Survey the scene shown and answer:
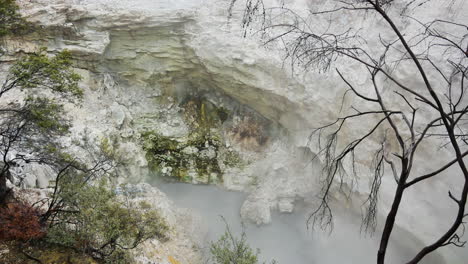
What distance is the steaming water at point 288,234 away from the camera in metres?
9.20

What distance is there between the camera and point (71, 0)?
9.87m

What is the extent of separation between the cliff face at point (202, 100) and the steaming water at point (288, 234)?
409 mm

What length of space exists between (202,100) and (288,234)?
6.00m

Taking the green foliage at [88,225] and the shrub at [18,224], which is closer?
the shrub at [18,224]

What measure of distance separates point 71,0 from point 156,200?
709 cm

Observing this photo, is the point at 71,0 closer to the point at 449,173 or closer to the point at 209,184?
the point at 209,184

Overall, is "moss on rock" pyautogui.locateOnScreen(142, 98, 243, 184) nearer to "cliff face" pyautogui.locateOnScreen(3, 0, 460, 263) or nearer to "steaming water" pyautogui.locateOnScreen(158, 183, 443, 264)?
"cliff face" pyautogui.locateOnScreen(3, 0, 460, 263)

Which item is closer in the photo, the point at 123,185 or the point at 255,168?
the point at 123,185

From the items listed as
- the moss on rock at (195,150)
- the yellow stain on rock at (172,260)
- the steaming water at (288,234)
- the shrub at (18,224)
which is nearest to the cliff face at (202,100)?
the moss on rock at (195,150)

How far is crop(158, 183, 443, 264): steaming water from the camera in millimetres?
9195

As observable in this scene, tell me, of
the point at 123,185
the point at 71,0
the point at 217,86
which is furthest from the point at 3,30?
the point at 217,86

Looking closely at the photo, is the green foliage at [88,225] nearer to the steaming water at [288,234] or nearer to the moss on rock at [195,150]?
the steaming water at [288,234]

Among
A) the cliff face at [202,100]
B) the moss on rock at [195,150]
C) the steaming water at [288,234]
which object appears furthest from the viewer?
the moss on rock at [195,150]

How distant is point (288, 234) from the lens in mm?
10047
